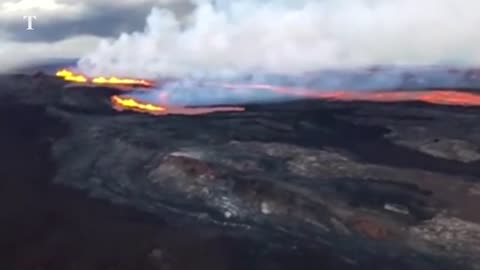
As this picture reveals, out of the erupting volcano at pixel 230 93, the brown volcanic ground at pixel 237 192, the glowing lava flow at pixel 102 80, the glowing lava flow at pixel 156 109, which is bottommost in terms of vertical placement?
the brown volcanic ground at pixel 237 192

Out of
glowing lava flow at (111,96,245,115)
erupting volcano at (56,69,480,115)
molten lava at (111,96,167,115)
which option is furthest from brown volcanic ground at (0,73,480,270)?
erupting volcano at (56,69,480,115)

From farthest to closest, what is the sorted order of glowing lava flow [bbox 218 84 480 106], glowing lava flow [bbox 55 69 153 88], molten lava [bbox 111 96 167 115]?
glowing lava flow [bbox 55 69 153 88]
glowing lava flow [bbox 218 84 480 106]
molten lava [bbox 111 96 167 115]

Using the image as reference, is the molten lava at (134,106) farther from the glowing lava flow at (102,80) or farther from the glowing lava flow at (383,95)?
the glowing lava flow at (383,95)

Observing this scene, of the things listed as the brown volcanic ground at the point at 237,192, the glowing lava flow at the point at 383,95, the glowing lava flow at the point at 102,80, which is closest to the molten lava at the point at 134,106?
the brown volcanic ground at the point at 237,192

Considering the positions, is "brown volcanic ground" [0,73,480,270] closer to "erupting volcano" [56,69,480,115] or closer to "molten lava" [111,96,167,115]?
"molten lava" [111,96,167,115]

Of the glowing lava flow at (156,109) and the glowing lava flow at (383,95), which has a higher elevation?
the glowing lava flow at (383,95)

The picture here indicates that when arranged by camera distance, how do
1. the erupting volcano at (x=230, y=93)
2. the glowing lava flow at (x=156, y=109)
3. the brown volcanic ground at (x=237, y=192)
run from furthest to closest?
the erupting volcano at (x=230, y=93) < the glowing lava flow at (x=156, y=109) < the brown volcanic ground at (x=237, y=192)

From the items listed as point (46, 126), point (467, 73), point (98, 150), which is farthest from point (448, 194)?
point (467, 73)

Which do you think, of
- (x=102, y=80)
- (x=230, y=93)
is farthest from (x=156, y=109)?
(x=102, y=80)

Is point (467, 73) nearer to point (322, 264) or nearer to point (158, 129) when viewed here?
point (158, 129)
